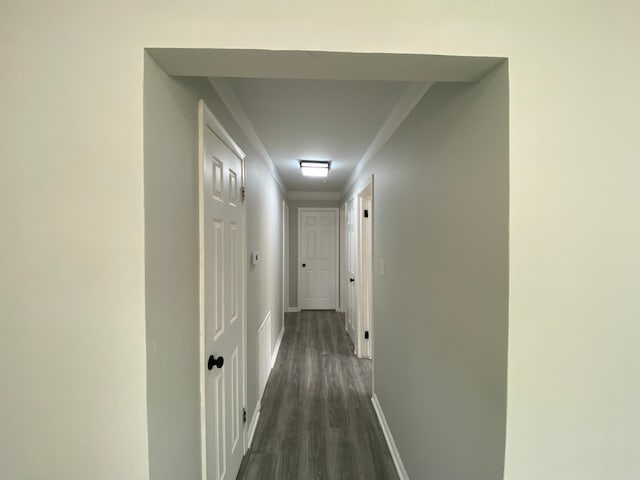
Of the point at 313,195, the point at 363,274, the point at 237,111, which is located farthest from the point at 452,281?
the point at 313,195

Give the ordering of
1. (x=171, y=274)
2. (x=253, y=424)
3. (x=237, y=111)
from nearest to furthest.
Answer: (x=171, y=274) < (x=237, y=111) < (x=253, y=424)

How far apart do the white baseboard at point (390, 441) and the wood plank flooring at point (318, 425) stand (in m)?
0.04

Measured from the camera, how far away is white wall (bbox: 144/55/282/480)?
795 millimetres

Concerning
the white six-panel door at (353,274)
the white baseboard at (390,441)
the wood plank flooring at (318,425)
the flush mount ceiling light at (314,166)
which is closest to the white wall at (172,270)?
Result: the wood plank flooring at (318,425)

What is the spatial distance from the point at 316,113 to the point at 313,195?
11.2 feet

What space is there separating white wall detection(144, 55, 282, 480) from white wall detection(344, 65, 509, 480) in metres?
1.06

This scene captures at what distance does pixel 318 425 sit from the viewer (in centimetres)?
213

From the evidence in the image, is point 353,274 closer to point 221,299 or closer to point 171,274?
point 221,299

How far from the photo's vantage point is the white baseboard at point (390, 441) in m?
1.65
